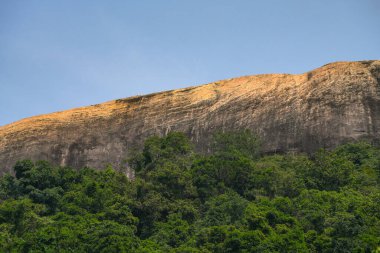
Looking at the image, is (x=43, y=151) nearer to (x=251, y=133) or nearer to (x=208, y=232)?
(x=251, y=133)

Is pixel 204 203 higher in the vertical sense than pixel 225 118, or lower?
lower

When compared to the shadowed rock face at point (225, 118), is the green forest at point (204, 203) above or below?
below

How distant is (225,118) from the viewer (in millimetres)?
51438

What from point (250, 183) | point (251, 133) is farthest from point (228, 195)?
point (251, 133)

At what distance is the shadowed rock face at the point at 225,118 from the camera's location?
48.4m

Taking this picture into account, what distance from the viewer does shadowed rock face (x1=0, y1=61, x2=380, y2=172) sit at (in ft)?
159

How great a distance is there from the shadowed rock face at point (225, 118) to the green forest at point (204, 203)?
2.63 m

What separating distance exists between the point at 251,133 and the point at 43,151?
1455 cm

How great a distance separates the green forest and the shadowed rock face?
263 centimetres

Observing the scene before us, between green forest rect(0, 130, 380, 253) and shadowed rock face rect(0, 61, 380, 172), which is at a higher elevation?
shadowed rock face rect(0, 61, 380, 172)

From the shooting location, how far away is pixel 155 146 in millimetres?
43531

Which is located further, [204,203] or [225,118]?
[225,118]

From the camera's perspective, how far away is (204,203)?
1494 inches

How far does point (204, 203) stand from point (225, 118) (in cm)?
1426
